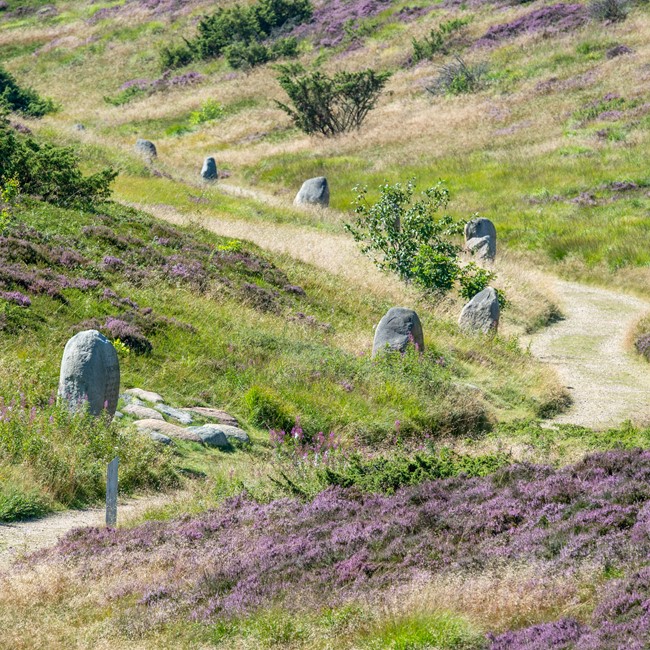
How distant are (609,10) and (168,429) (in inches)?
2097

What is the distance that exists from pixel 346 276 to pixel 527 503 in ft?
56.8

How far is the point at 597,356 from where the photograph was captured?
2186 cm

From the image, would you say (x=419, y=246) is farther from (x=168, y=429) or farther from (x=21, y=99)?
(x=21, y=99)

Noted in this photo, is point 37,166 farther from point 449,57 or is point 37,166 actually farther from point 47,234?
point 449,57

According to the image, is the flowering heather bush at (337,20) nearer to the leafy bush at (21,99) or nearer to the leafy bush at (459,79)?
the leafy bush at (459,79)

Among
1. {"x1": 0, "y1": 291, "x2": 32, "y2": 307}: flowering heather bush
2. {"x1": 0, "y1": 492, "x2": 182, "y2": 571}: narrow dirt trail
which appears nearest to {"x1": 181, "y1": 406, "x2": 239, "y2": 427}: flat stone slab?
{"x1": 0, "y1": 492, "x2": 182, "y2": 571}: narrow dirt trail

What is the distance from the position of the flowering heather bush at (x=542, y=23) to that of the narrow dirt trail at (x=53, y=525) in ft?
180

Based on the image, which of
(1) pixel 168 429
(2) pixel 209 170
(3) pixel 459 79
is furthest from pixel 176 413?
(3) pixel 459 79

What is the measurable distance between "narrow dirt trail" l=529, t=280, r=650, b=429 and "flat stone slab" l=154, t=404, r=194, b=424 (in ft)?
21.0

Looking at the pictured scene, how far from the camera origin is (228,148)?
175 feet

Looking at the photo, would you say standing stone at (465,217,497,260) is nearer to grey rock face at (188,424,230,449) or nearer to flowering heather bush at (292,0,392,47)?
grey rock face at (188,424,230,449)

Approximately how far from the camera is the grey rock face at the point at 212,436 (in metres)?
13.5

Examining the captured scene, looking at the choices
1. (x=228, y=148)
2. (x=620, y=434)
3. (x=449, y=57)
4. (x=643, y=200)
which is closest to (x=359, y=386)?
(x=620, y=434)

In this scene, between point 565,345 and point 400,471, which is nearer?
point 400,471
